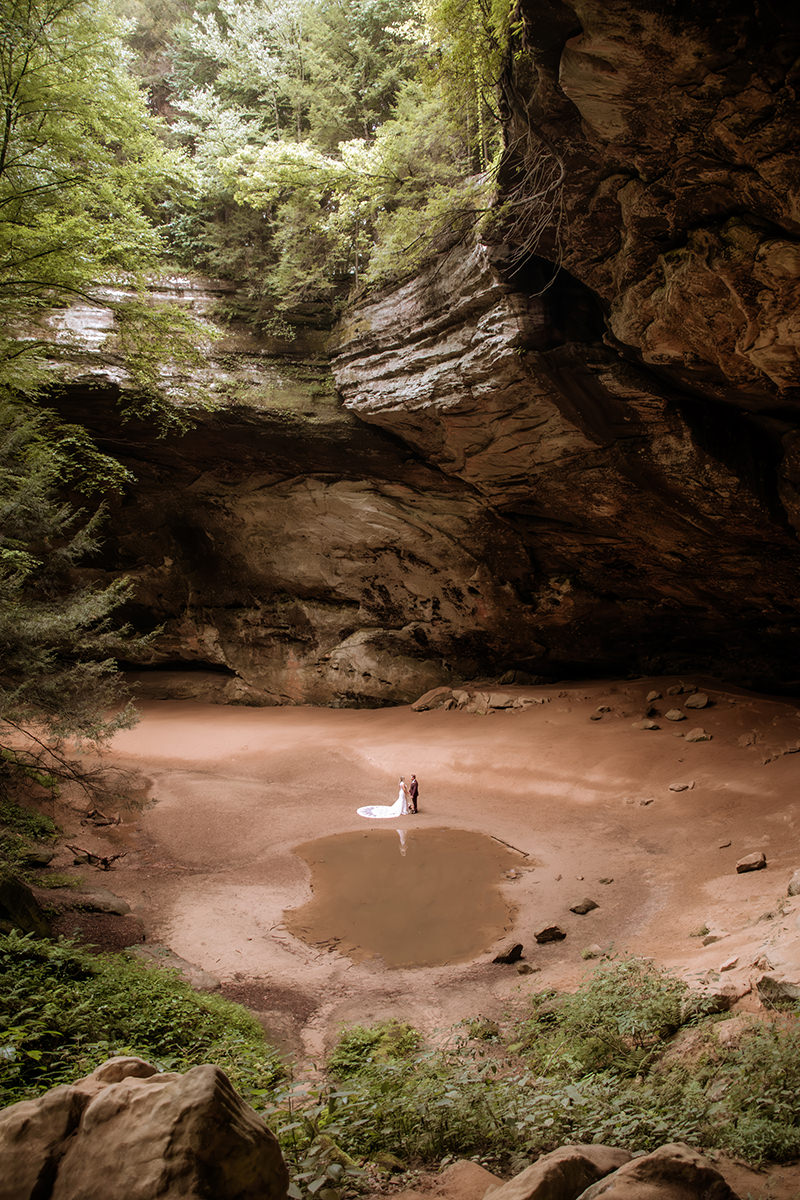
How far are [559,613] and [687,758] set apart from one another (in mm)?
5793

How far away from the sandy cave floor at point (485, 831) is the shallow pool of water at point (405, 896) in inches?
6.5

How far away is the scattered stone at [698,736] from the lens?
1241 centimetres

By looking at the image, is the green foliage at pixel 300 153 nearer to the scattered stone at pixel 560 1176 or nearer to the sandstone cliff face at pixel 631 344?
the sandstone cliff face at pixel 631 344

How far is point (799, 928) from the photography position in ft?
17.2

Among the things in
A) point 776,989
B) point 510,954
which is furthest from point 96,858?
point 776,989

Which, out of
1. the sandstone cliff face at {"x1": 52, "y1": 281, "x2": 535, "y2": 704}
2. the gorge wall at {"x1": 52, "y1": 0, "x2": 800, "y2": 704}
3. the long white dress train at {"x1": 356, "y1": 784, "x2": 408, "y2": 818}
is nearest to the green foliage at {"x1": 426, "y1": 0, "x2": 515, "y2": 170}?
the gorge wall at {"x1": 52, "y1": 0, "x2": 800, "y2": 704}

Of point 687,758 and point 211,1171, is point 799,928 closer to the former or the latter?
point 211,1171

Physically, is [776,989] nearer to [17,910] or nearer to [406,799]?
[17,910]

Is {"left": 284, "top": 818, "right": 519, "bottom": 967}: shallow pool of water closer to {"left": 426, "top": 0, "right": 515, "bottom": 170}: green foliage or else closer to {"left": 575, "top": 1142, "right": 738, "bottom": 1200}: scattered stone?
{"left": 575, "top": 1142, "right": 738, "bottom": 1200}: scattered stone

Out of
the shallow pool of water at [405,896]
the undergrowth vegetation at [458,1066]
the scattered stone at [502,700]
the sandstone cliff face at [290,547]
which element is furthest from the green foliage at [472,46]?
the scattered stone at [502,700]

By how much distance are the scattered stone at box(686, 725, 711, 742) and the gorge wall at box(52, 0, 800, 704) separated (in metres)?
3.45

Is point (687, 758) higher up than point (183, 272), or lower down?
lower down

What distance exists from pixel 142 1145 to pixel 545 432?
12235 mm

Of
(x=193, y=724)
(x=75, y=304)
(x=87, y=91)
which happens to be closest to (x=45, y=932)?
(x=87, y=91)
